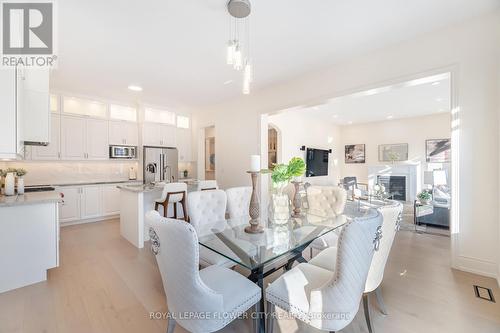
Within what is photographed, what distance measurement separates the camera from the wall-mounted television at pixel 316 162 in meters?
6.59

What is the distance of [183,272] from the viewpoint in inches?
43.3

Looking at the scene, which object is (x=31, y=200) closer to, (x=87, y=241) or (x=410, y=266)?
(x=87, y=241)

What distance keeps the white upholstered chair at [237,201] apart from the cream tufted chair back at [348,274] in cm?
146

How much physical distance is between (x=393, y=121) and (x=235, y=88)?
589cm

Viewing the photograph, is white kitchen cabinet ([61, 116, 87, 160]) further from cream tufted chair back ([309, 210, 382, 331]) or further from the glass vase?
cream tufted chair back ([309, 210, 382, 331])

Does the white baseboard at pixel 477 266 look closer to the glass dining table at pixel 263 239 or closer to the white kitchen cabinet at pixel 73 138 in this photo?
the glass dining table at pixel 263 239

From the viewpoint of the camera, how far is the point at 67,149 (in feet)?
14.4

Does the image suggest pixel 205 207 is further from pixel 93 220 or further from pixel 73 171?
pixel 73 171

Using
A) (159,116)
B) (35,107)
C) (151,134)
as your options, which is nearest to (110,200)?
(151,134)

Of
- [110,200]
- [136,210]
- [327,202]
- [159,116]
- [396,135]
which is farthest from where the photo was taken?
[396,135]

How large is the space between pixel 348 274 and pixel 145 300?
5.85ft

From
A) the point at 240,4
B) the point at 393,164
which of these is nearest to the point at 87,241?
the point at 240,4

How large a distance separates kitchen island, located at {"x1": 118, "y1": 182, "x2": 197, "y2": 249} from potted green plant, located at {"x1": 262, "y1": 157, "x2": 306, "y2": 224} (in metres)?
2.11

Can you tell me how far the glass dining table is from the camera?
4.84ft
